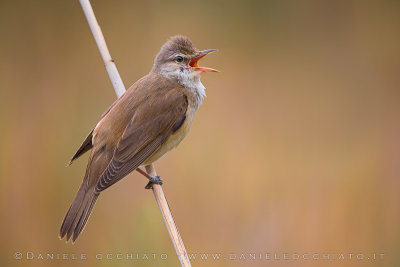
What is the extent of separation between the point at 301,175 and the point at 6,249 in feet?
6.94

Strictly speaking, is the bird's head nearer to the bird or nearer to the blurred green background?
the bird

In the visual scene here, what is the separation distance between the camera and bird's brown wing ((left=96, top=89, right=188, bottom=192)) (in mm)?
3156

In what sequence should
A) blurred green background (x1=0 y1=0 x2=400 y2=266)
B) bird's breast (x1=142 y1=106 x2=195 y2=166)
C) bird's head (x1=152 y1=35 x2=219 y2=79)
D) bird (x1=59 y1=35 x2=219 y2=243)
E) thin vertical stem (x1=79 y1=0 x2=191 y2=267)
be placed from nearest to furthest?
1. thin vertical stem (x1=79 y1=0 x2=191 y2=267)
2. bird (x1=59 y1=35 x2=219 y2=243)
3. bird's breast (x1=142 y1=106 x2=195 y2=166)
4. bird's head (x1=152 y1=35 x2=219 y2=79)
5. blurred green background (x1=0 y1=0 x2=400 y2=266)

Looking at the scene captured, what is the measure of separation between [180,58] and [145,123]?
50 centimetres

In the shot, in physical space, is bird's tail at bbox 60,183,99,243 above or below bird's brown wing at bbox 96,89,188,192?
below

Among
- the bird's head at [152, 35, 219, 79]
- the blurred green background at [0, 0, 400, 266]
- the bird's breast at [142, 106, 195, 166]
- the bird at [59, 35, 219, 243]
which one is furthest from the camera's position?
the blurred green background at [0, 0, 400, 266]

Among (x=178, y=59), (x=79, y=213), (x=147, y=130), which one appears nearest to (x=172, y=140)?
(x=147, y=130)

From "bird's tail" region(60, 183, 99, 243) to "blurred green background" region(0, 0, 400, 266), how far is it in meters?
0.39

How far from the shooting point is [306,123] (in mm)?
4348

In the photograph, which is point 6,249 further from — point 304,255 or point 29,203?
point 304,255

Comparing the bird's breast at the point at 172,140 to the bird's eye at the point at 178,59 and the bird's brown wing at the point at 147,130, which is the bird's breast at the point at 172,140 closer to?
the bird's brown wing at the point at 147,130

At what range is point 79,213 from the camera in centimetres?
301

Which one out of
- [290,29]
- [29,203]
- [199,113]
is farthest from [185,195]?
[290,29]

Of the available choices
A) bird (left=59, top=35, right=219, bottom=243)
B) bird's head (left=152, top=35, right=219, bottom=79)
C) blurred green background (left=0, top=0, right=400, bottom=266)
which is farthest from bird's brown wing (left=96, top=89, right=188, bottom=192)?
blurred green background (left=0, top=0, right=400, bottom=266)
